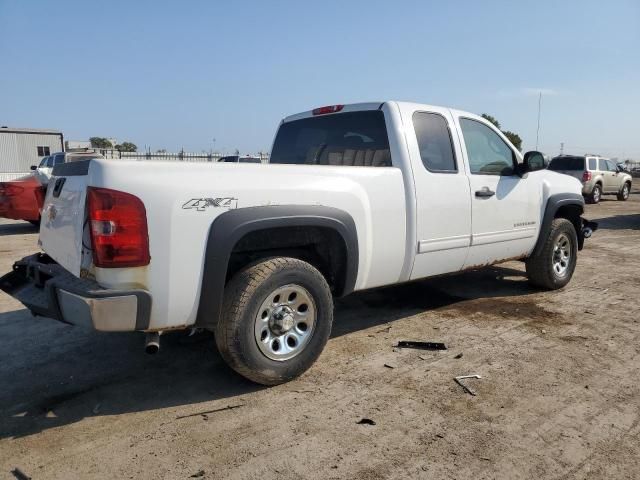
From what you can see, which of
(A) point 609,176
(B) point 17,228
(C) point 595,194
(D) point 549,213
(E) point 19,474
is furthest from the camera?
(A) point 609,176

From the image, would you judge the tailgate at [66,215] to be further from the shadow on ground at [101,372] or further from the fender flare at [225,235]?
the shadow on ground at [101,372]

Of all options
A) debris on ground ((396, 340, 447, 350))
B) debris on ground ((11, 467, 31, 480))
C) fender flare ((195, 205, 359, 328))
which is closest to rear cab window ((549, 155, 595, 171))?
debris on ground ((396, 340, 447, 350))

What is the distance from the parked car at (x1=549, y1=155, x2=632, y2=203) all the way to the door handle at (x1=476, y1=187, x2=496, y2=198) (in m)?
16.0

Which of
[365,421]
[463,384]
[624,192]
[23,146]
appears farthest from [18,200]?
[23,146]

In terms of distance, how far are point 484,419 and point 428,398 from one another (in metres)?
0.37

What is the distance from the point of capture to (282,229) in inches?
127

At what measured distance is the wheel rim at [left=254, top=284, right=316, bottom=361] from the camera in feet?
10.2

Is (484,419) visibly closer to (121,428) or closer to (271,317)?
(271,317)

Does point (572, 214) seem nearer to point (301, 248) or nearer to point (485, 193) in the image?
point (485, 193)

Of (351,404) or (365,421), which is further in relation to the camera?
(351,404)

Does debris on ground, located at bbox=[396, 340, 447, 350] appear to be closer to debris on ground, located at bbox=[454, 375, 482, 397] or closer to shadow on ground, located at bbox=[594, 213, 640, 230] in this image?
debris on ground, located at bbox=[454, 375, 482, 397]

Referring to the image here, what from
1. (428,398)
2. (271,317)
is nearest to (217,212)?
(271,317)

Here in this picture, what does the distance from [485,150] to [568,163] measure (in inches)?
662

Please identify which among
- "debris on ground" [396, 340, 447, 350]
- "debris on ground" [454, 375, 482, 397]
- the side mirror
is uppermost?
the side mirror
